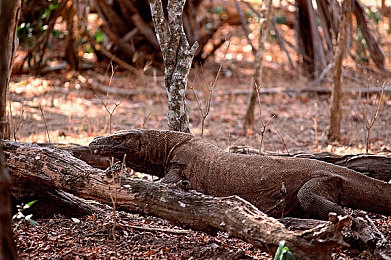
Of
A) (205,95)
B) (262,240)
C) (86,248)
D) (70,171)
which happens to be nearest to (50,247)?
(86,248)

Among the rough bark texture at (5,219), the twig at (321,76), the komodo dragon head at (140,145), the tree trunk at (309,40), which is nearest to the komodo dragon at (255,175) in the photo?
the komodo dragon head at (140,145)

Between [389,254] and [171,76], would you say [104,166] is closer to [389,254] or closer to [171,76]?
[171,76]

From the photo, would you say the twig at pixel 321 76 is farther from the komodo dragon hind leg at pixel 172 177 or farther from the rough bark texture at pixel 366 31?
the komodo dragon hind leg at pixel 172 177

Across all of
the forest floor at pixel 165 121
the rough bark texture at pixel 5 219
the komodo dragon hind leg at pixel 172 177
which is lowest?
the forest floor at pixel 165 121

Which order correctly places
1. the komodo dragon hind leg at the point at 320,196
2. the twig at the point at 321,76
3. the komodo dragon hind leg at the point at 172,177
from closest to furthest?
1. the komodo dragon hind leg at the point at 320,196
2. the komodo dragon hind leg at the point at 172,177
3. the twig at the point at 321,76

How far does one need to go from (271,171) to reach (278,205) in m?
0.27

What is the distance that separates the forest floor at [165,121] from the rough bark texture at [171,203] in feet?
0.95

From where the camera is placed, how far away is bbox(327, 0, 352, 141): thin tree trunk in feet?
23.2

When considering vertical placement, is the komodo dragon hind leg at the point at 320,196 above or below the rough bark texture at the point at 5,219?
below

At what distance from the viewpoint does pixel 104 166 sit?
5516mm

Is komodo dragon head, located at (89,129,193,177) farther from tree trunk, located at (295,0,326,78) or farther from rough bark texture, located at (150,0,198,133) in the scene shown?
tree trunk, located at (295,0,326,78)

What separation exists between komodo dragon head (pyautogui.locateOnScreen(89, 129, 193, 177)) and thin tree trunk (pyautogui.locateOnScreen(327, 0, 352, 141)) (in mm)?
3168

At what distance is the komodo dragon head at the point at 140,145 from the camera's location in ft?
15.8

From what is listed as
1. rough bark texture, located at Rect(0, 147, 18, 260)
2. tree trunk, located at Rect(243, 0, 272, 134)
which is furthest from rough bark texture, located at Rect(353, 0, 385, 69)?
rough bark texture, located at Rect(0, 147, 18, 260)
